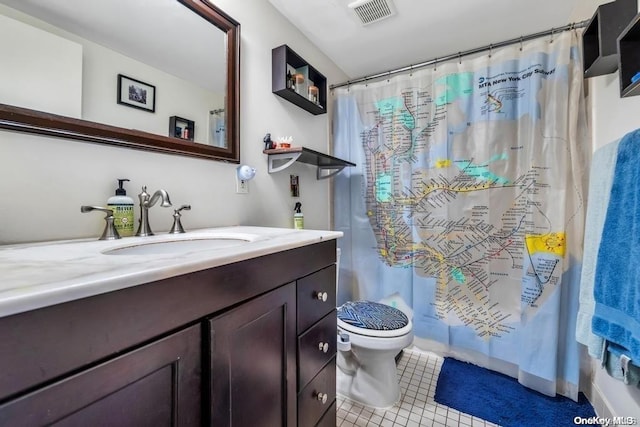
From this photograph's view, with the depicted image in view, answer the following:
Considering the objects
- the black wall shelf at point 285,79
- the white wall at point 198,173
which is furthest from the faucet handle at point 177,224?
the black wall shelf at point 285,79

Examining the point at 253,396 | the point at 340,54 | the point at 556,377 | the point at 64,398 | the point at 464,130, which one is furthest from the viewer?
the point at 340,54

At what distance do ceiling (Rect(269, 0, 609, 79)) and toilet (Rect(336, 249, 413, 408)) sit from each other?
66.9 inches

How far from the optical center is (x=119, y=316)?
0.41 meters

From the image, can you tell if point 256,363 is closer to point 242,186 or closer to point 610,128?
point 242,186

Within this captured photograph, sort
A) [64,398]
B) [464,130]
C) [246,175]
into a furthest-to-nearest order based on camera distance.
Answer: [464,130] → [246,175] → [64,398]

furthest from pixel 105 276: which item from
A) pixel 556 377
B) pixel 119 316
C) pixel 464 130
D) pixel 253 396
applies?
pixel 556 377

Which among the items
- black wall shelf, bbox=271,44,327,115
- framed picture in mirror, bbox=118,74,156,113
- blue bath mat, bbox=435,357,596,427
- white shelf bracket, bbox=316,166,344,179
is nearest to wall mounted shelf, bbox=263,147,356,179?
white shelf bracket, bbox=316,166,344,179

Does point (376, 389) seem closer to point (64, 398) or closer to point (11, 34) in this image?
point (64, 398)

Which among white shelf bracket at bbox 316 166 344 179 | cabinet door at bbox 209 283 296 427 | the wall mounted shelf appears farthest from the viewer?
white shelf bracket at bbox 316 166 344 179

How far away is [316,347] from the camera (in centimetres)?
90

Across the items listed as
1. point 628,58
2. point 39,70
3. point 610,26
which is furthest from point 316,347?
point 610,26

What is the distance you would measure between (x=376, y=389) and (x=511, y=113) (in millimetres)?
1683

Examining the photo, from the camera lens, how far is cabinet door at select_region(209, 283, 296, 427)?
562 mm

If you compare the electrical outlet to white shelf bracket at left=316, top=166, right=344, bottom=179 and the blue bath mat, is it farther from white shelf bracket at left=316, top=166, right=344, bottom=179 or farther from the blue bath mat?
the blue bath mat
